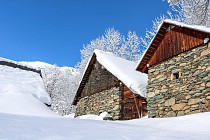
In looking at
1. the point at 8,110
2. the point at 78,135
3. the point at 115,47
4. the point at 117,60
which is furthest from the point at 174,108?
the point at 115,47

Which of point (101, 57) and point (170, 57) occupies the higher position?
point (101, 57)

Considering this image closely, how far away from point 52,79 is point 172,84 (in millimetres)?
24517

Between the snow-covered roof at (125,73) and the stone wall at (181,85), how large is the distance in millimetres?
2741

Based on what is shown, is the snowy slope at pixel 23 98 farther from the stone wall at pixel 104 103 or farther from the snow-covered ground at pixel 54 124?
the stone wall at pixel 104 103

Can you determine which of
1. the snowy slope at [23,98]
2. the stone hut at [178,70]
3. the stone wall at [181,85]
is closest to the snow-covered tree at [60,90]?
the stone hut at [178,70]

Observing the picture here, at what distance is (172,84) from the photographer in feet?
32.5

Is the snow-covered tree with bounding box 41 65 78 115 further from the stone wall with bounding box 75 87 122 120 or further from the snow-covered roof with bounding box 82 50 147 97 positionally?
the snow-covered roof with bounding box 82 50 147 97

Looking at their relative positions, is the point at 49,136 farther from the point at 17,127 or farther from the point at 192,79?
the point at 192,79

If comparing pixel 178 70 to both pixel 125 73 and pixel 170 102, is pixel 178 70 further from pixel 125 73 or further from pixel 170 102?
pixel 125 73

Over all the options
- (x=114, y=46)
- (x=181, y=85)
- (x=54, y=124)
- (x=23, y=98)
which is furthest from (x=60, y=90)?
(x=54, y=124)

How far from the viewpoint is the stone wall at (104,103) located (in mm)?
15118

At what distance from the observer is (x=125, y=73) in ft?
49.6

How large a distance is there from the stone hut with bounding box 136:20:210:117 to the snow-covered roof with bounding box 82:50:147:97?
7.98 feet

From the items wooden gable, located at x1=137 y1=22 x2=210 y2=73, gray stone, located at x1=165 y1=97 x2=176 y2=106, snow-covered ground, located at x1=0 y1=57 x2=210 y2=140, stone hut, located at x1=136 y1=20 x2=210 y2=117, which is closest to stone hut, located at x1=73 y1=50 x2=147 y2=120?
wooden gable, located at x1=137 y1=22 x2=210 y2=73
